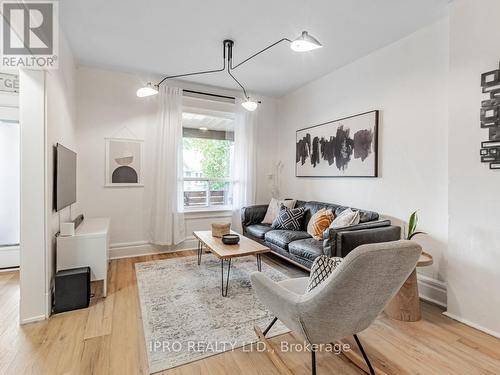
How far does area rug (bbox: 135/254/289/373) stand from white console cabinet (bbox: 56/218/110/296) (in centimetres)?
50

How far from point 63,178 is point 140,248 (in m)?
1.77

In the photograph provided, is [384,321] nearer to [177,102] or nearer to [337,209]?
[337,209]

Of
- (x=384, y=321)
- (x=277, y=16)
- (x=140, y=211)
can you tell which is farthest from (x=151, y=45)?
(x=384, y=321)

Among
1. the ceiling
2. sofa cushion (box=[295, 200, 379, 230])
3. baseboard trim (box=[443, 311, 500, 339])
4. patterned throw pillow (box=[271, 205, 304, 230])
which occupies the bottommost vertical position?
baseboard trim (box=[443, 311, 500, 339])

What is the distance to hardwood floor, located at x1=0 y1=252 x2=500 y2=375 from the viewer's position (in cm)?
165

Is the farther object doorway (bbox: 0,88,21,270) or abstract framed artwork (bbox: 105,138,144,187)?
abstract framed artwork (bbox: 105,138,144,187)

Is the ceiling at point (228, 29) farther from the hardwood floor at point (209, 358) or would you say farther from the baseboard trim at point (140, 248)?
the hardwood floor at point (209, 358)

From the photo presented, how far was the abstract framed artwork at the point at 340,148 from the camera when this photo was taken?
3.18 m

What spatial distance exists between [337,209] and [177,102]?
9.51ft

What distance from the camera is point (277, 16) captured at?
247cm

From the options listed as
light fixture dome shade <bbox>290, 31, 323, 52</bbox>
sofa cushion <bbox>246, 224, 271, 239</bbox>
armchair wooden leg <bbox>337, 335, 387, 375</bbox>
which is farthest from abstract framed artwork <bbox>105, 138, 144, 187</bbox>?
armchair wooden leg <bbox>337, 335, 387, 375</bbox>

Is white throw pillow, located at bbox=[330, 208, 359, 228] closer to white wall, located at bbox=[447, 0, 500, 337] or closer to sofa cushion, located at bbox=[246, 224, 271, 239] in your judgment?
white wall, located at bbox=[447, 0, 500, 337]

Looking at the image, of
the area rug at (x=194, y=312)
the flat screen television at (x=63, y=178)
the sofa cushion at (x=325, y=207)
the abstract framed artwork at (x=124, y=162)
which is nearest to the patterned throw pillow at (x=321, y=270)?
the area rug at (x=194, y=312)

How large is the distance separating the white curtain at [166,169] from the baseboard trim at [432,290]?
3.28m
